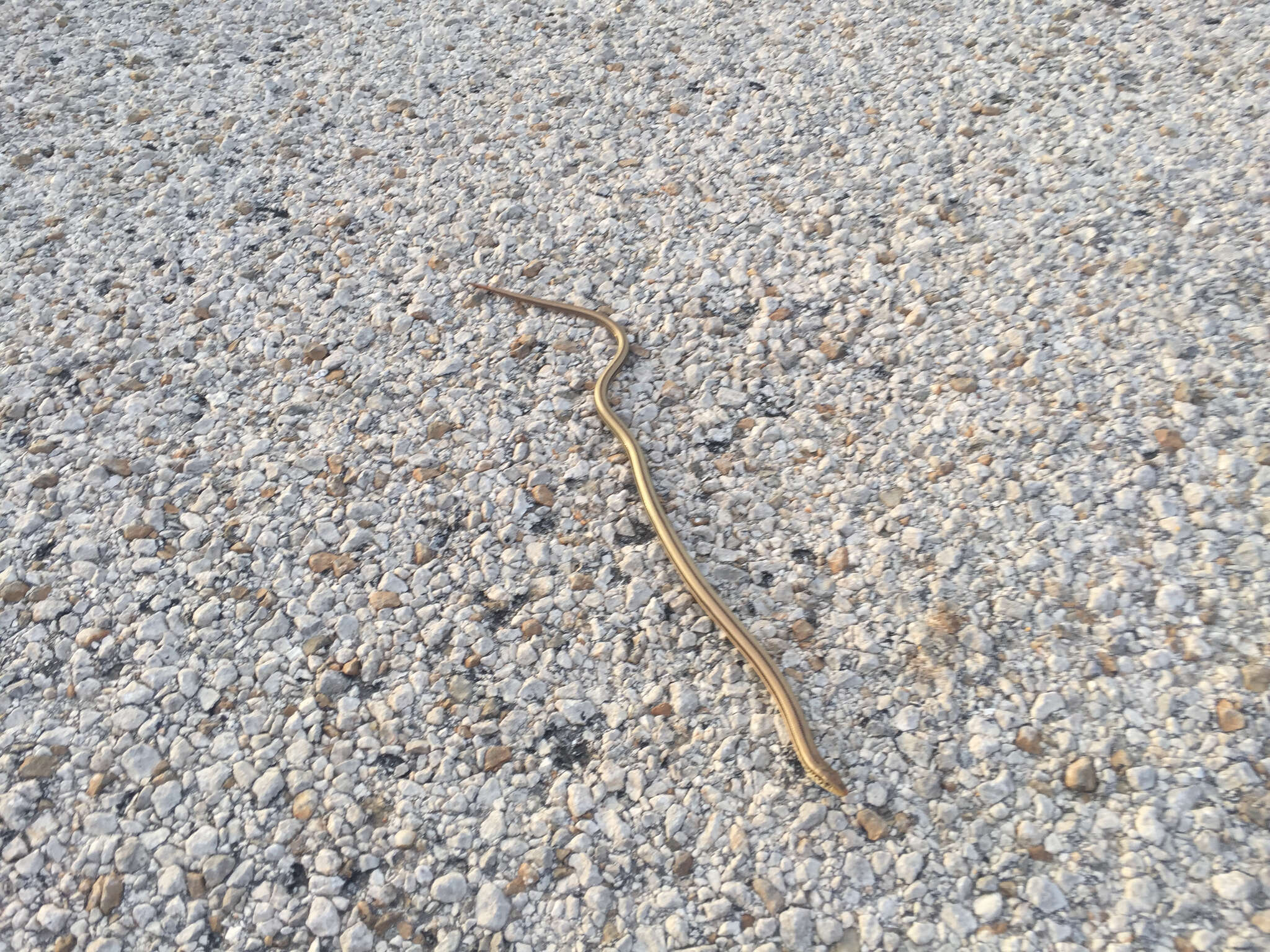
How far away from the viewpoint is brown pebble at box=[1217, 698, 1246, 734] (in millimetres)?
2969

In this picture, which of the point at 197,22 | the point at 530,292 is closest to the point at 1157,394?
the point at 530,292

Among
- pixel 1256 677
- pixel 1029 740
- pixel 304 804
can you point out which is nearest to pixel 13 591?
pixel 304 804

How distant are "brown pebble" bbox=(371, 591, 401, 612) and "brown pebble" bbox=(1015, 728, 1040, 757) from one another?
2247 millimetres

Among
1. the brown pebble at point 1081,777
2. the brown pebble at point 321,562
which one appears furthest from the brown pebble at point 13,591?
the brown pebble at point 1081,777

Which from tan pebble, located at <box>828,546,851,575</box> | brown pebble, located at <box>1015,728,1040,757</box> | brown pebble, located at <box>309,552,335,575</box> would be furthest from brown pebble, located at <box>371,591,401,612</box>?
brown pebble, located at <box>1015,728,1040,757</box>

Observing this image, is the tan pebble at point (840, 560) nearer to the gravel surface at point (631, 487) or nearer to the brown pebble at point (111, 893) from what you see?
the gravel surface at point (631, 487)

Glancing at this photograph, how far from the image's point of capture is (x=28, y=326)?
4.50 m

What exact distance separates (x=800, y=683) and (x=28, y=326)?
4027 millimetres

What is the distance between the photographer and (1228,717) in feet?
9.80

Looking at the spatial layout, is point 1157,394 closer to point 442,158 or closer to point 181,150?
point 442,158

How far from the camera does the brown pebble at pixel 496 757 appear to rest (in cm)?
311

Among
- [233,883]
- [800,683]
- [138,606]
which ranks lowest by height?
[233,883]

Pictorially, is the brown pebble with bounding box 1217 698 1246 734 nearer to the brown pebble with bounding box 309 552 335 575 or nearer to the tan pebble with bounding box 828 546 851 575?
the tan pebble with bounding box 828 546 851 575

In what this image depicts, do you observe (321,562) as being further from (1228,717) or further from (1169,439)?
(1169,439)
